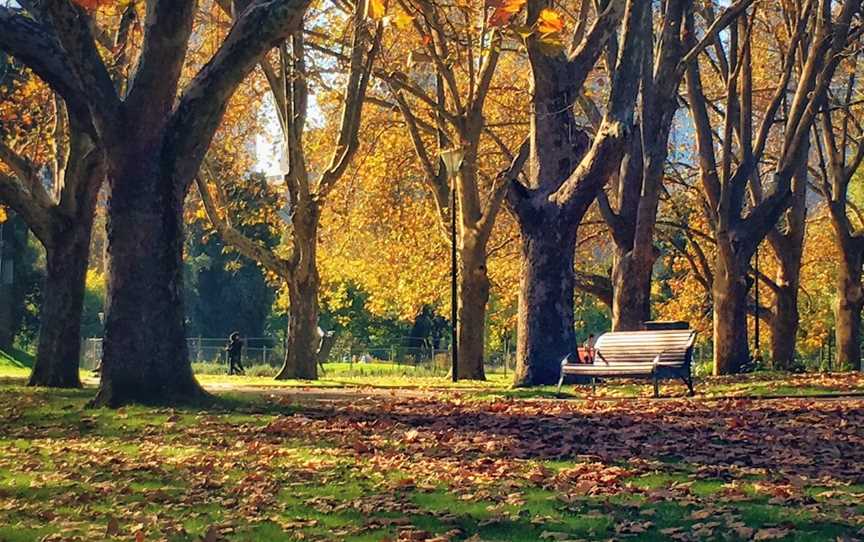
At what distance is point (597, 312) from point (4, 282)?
1625 inches

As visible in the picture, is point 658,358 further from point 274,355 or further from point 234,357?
point 274,355

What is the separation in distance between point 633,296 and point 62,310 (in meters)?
10.4

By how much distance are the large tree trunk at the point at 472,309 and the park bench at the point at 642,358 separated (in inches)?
314

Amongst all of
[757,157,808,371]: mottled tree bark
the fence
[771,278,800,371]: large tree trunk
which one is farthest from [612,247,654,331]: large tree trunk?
the fence

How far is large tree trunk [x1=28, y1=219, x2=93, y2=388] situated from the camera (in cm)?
2041

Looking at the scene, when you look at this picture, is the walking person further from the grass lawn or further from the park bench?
the grass lawn

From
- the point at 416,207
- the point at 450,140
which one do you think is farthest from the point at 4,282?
the point at 450,140

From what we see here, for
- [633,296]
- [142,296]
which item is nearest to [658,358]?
[633,296]

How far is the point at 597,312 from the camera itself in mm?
76750

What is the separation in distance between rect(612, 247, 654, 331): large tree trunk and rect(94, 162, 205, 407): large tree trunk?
1142 centimetres

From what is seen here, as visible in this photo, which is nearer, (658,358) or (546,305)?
(658,358)

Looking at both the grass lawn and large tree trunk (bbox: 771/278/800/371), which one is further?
large tree trunk (bbox: 771/278/800/371)

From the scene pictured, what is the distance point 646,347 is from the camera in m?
19.1

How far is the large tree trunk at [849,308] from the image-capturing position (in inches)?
1289
